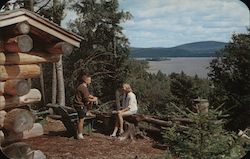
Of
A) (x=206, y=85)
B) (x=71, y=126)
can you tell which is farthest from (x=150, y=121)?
(x=206, y=85)

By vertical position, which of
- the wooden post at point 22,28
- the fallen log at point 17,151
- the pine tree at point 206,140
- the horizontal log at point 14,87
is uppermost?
the wooden post at point 22,28

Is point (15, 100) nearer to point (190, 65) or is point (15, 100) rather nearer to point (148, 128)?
point (148, 128)

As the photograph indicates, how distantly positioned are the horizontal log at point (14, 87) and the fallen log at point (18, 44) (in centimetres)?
27

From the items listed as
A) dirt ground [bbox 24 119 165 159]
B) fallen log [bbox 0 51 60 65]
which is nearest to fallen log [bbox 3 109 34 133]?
fallen log [bbox 0 51 60 65]

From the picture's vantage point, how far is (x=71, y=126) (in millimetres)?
5938

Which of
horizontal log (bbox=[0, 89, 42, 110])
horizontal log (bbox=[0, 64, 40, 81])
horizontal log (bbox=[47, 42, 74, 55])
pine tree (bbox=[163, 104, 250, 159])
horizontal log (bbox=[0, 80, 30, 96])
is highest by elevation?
horizontal log (bbox=[47, 42, 74, 55])

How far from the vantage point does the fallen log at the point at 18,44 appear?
3.72 metres

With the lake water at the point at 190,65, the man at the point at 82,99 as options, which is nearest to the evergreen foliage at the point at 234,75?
the lake water at the point at 190,65

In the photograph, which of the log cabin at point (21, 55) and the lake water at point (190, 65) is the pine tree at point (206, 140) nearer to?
the log cabin at point (21, 55)

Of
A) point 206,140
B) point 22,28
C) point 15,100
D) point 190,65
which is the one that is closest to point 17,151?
point 15,100

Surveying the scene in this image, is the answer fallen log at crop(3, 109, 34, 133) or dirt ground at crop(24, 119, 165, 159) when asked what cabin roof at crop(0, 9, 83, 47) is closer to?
fallen log at crop(3, 109, 34, 133)

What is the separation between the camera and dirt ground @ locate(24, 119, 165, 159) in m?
5.08

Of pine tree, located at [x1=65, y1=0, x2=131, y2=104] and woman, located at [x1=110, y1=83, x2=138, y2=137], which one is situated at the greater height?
pine tree, located at [x1=65, y1=0, x2=131, y2=104]

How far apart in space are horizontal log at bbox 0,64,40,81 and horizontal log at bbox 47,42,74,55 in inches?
9.0
